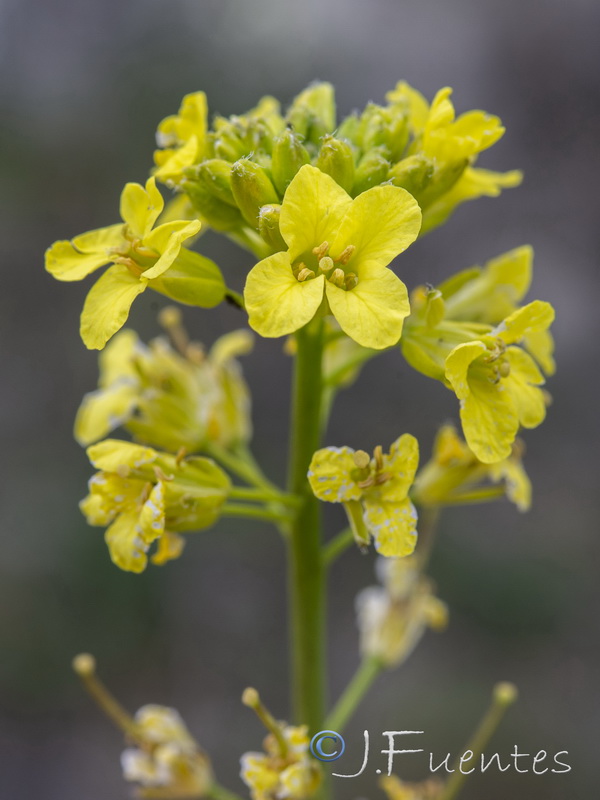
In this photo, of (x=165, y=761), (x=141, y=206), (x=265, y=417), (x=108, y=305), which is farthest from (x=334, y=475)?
(x=265, y=417)

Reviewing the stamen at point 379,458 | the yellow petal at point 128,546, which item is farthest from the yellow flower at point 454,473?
the yellow petal at point 128,546

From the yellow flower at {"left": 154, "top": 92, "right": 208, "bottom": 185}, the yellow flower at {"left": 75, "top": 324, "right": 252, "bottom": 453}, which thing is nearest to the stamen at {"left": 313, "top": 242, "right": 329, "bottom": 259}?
the yellow flower at {"left": 154, "top": 92, "right": 208, "bottom": 185}

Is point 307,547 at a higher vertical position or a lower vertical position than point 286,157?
lower

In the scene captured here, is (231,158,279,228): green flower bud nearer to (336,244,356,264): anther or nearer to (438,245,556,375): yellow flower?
(336,244,356,264): anther

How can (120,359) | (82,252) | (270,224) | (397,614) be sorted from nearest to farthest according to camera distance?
1. (270,224)
2. (82,252)
3. (120,359)
4. (397,614)

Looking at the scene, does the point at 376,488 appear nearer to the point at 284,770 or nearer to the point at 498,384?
the point at 498,384

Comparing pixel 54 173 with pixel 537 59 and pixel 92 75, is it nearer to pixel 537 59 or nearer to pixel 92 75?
pixel 92 75
